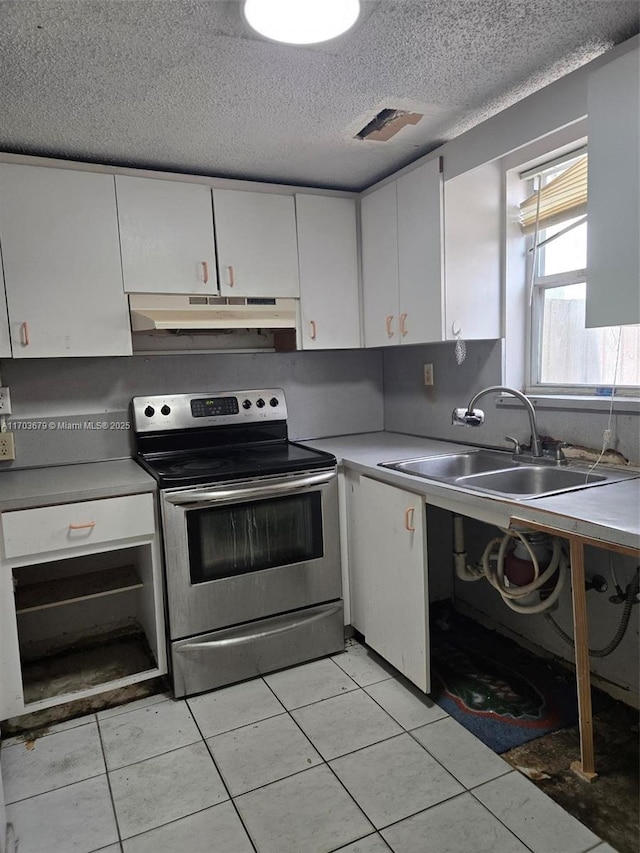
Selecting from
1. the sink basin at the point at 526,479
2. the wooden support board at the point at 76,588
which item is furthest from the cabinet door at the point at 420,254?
the wooden support board at the point at 76,588

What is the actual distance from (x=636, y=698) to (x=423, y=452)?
1.22 meters

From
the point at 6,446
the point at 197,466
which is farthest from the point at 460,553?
the point at 6,446

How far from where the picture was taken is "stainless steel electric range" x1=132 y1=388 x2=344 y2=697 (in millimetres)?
2193

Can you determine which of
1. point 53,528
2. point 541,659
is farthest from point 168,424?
point 541,659

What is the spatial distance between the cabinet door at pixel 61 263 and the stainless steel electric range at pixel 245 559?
1.45ft

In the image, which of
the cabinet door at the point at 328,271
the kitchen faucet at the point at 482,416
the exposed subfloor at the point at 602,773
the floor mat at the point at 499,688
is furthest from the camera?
the cabinet door at the point at 328,271

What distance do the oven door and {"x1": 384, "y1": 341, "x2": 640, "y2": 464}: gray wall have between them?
0.78 meters

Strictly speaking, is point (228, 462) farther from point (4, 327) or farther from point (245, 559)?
point (4, 327)

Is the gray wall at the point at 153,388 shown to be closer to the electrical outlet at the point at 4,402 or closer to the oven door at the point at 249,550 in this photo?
the electrical outlet at the point at 4,402

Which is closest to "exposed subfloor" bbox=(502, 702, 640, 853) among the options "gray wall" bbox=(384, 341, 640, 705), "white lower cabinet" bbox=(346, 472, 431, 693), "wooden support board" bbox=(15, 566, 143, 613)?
"gray wall" bbox=(384, 341, 640, 705)

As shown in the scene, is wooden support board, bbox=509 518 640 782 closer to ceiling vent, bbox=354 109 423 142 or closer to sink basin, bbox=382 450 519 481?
sink basin, bbox=382 450 519 481

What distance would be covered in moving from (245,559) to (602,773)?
1405mm

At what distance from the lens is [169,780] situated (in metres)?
1.78

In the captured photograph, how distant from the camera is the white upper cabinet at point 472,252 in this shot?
235 cm
